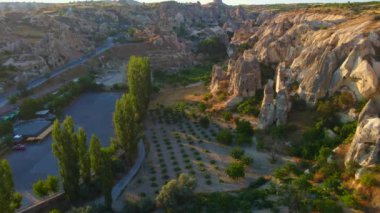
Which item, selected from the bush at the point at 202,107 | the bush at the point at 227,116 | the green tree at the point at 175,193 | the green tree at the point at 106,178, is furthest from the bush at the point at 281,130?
the green tree at the point at 106,178

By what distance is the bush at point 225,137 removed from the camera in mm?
47031

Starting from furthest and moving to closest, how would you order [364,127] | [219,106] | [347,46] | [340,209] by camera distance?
[219,106]
[347,46]
[364,127]
[340,209]

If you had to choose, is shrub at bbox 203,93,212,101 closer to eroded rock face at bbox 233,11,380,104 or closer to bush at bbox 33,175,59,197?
eroded rock face at bbox 233,11,380,104

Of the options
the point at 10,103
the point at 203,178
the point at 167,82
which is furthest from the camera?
the point at 167,82

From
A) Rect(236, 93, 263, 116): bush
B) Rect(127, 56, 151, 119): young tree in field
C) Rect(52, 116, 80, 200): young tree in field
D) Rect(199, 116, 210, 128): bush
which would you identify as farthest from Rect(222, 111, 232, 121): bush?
Rect(52, 116, 80, 200): young tree in field

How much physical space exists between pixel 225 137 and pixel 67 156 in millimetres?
19626

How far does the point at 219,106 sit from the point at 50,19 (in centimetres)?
9322

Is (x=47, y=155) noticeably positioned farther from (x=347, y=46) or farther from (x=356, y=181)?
(x=347, y=46)

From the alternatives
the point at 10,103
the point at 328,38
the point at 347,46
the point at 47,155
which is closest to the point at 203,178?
the point at 47,155

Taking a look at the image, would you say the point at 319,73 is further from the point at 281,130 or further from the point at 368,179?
the point at 368,179

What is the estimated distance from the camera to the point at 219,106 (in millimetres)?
59219

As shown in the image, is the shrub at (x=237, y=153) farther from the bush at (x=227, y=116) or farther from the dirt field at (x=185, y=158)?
the bush at (x=227, y=116)

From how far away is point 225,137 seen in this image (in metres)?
47.0

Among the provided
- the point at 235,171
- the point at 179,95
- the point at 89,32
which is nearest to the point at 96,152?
the point at 235,171
